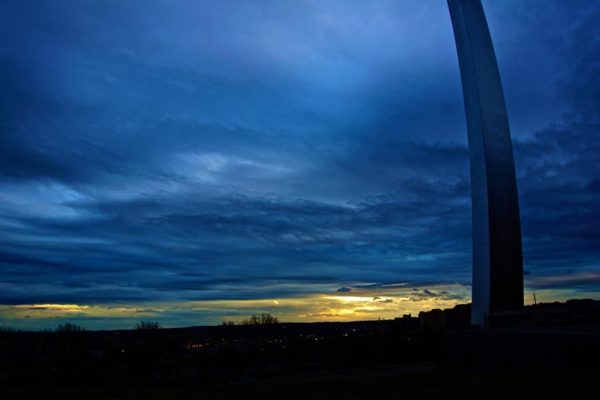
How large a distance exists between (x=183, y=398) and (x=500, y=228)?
14.2m

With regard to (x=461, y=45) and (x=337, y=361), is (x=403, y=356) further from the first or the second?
(x=461, y=45)

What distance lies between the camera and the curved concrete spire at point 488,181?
18.6 m

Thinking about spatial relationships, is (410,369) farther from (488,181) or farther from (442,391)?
(442,391)

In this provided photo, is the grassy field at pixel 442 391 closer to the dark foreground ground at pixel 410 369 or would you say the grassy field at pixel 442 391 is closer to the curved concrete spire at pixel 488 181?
the dark foreground ground at pixel 410 369

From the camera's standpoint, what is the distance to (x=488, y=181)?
1867 centimetres

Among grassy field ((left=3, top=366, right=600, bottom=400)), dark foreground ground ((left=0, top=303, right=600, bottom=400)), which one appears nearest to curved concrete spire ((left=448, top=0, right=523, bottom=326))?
dark foreground ground ((left=0, top=303, right=600, bottom=400))

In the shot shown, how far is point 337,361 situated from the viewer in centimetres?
2695

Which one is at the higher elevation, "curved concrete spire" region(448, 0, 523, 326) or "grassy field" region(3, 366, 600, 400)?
"curved concrete spire" region(448, 0, 523, 326)

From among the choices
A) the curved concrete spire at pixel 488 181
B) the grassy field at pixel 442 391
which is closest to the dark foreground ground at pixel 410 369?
the grassy field at pixel 442 391

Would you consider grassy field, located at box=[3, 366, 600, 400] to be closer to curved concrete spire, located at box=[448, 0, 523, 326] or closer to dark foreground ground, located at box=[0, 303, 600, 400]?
dark foreground ground, located at box=[0, 303, 600, 400]

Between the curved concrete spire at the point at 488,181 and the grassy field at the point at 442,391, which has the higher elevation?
the curved concrete spire at the point at 488,181

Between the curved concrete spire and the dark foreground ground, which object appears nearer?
the dark foreground ground

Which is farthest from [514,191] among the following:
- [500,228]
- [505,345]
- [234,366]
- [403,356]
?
[234,366]

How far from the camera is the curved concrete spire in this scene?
18.6 m
